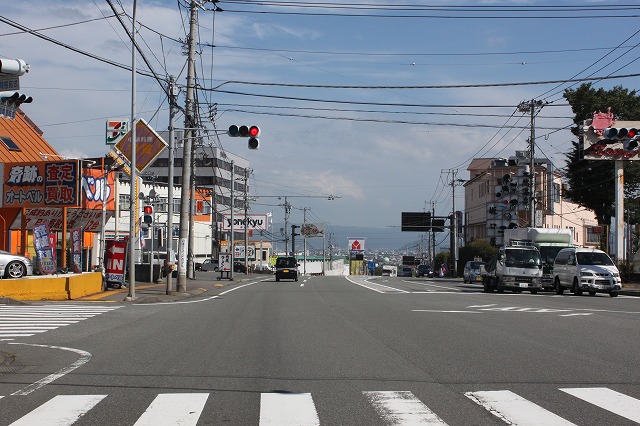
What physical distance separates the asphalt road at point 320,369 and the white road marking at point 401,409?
23mm

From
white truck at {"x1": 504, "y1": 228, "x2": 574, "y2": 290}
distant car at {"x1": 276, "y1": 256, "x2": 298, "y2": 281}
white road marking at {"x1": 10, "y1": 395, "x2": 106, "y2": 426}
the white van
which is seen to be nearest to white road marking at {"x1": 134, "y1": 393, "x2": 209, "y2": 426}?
white road marking at {"x1": 10, "y1": 395, "x2": 106, "y2": 426}

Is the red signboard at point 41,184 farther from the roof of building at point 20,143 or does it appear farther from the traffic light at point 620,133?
the traffic light at point 620,133

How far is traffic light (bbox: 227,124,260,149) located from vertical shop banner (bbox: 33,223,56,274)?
8.73 metres

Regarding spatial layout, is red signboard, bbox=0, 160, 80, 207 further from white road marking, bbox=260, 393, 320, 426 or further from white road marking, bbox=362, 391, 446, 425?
white road marking, bbox=362, 391, 446, 425

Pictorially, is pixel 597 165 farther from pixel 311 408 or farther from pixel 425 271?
pixel 311 408

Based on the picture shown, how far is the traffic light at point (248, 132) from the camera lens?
25.4m

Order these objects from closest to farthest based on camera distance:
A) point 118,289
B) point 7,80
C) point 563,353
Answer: point 7,80, point 563,353, point 118,289

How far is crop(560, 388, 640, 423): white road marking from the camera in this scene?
26.4 ft

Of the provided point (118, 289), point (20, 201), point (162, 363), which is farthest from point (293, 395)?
point (20, 201)

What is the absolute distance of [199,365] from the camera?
11.4m

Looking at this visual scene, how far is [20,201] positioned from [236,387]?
2545 cm

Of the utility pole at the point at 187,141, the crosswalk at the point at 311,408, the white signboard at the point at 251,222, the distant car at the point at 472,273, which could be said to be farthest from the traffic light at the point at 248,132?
the white signboard at the point at 251,222

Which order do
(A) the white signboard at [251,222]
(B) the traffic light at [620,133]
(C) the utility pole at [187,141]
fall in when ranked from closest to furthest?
(B) the traffic light at [620,133] → (C) the utility pole at [187,141] → (A) the white signboard at [251,222]

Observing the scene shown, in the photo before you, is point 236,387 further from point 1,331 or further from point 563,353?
point 1,331
